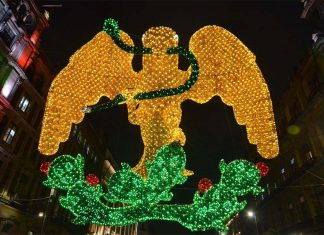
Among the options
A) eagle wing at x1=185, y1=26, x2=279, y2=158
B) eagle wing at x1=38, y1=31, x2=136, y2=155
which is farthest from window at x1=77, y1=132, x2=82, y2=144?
eagle wing at x1=185, y1=26, x2=279, y2=158

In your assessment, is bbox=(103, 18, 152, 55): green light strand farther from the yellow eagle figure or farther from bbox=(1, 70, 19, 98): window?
bbox=(1, 70, 19, 98): window

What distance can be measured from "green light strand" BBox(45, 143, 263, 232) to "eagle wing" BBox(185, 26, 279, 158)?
1.53m

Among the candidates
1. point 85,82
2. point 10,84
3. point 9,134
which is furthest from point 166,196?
point 10,84

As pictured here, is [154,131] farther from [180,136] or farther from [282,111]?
[282,111]

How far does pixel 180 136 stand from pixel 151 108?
2.91 feet

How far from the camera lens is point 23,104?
2494 cm

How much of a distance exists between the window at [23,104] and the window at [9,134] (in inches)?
72.1

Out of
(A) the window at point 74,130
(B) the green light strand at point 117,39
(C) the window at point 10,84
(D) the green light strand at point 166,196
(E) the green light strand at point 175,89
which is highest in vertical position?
(A) the window at point 74,130

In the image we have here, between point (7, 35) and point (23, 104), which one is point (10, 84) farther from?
point (7, 35)

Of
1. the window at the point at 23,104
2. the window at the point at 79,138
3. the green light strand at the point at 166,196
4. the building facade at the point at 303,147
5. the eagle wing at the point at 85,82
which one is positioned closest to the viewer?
the green light strand at the point at 166,196

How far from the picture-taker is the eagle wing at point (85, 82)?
659cm

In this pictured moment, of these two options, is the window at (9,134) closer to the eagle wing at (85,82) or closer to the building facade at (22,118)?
the building facade at (22,118)

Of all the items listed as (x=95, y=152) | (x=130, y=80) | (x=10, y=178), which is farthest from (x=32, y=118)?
(x=130, y=80)

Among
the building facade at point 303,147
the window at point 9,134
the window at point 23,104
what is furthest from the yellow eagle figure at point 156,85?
the window at point 23,104
